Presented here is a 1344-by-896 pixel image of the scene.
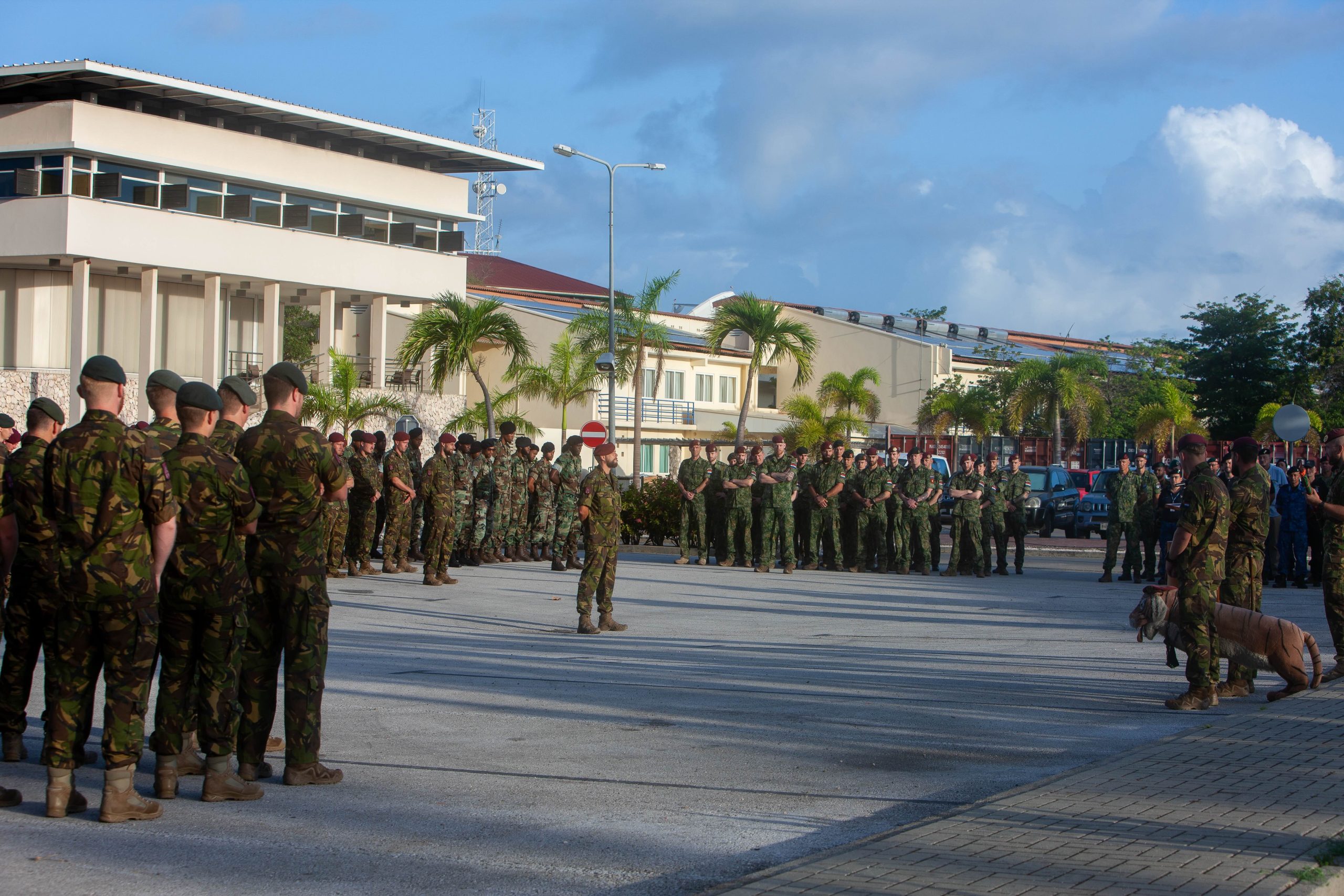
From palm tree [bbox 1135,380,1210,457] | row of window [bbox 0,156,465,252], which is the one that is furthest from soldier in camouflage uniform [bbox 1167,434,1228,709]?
palm tree [bbox 1135,380,1210,457]

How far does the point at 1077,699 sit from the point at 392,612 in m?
8.27

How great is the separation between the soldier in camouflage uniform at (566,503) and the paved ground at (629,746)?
224 inches

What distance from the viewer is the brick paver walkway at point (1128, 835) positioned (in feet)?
17.2

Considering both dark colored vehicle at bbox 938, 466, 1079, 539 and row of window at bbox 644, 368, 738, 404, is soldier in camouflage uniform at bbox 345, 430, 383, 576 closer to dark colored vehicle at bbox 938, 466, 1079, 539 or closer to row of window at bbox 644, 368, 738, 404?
dark colored vehicle at bbox 938, 466, 1079, 539

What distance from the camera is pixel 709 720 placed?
9.24m

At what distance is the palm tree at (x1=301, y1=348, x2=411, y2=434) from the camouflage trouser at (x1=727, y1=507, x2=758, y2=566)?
15265 millimetres

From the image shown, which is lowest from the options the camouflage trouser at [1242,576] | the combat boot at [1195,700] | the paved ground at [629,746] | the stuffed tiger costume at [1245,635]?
the paved ground at [629,746]

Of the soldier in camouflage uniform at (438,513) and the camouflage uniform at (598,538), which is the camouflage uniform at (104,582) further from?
the soldier in camouflage uniform at (438,513)

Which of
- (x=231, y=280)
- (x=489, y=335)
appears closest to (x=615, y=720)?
(x=489, y=335)

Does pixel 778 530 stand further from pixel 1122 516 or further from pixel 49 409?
pixel 49 409

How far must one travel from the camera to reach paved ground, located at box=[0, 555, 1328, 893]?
18.9 feet

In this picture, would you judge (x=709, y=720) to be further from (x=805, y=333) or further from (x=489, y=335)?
(x=805, y=333)

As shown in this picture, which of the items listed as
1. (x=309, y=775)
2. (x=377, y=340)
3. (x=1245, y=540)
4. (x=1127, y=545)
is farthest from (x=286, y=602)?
(x=377, y=340)

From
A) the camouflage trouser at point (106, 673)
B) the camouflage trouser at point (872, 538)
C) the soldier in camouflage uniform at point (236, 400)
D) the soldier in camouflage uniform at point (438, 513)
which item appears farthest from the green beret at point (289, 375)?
the camouflage trouser at point (872, 538)
